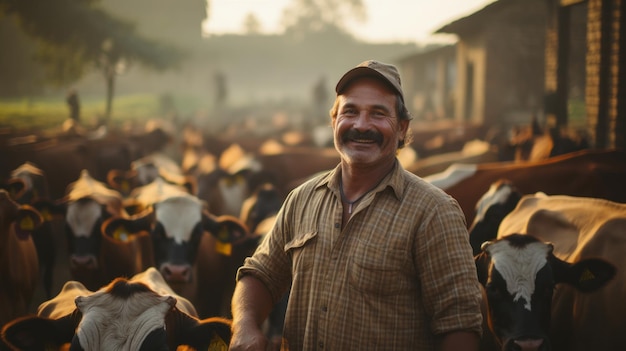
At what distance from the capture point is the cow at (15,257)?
5191mm

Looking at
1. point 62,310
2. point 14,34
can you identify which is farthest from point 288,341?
point 14,34

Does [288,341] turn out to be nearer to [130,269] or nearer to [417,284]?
[417,284]

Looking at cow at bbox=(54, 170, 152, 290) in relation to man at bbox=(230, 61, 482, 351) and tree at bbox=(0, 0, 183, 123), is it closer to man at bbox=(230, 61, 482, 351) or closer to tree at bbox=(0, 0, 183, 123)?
man at bbox=(230, 61, 482, 351)

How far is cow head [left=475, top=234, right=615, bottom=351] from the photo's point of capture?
129 inches

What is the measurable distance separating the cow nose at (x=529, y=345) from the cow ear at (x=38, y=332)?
7.53 ft

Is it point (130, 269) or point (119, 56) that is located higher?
point (119, 56)

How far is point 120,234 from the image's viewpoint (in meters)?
5.45

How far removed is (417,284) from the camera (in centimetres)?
224

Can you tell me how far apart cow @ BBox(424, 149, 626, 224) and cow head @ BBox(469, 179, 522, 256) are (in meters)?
0.65

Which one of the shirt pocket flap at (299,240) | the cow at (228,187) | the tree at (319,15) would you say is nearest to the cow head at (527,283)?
the shirt pocket flap at (299,240)

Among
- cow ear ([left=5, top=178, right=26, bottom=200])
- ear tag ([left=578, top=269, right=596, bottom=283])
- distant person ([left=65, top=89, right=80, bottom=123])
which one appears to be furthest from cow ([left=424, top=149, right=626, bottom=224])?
distant person ([left=65, top=89, right=80, bottom=123])

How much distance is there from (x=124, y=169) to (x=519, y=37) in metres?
11.1

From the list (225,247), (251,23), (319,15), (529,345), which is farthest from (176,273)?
(251,23)

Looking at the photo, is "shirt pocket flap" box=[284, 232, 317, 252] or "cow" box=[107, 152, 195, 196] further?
"cow" box=[107, 152, 195, 196]
